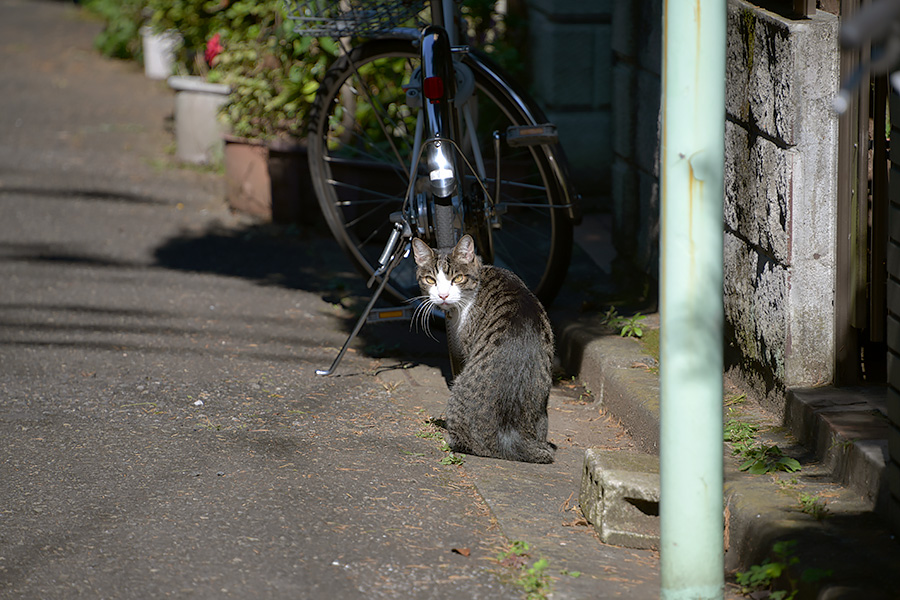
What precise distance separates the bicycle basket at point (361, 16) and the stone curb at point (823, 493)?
1921 millimetres

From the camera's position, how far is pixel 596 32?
6.08 m

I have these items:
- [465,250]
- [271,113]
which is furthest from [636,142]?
[271,113]

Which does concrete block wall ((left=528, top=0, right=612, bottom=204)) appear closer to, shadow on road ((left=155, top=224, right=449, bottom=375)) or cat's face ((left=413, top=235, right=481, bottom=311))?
shadow on road ((left=155, top=224, right=449, bottom=375))

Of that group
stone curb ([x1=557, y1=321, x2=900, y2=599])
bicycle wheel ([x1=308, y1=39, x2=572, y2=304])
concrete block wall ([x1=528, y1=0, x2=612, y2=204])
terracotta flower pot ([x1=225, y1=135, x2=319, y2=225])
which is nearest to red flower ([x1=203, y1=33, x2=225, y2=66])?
terracotta flower pot ([x1=225, y1=135, x2=319, y2=225])

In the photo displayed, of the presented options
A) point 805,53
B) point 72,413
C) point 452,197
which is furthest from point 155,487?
point 805,53

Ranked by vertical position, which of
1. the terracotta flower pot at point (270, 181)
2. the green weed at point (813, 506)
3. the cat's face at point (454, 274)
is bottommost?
the green weed at point (813, 506)

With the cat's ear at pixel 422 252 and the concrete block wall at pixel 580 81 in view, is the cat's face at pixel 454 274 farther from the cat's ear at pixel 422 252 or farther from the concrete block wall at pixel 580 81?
the concrete block wall at pixel 580 81

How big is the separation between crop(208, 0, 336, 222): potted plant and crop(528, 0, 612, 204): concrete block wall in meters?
1.43

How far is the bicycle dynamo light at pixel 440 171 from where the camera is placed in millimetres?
3635

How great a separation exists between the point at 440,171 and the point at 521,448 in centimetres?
108

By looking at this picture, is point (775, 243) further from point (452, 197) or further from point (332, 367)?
point (332, 367)

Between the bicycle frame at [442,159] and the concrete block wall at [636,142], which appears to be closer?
the bicycle frame at [442,159]

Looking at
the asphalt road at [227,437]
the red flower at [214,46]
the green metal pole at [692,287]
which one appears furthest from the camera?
the red flower at [214,46]

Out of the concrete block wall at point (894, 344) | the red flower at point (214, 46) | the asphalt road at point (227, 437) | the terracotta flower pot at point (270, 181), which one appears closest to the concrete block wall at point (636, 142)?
the asphalt road at point (227, 437)
